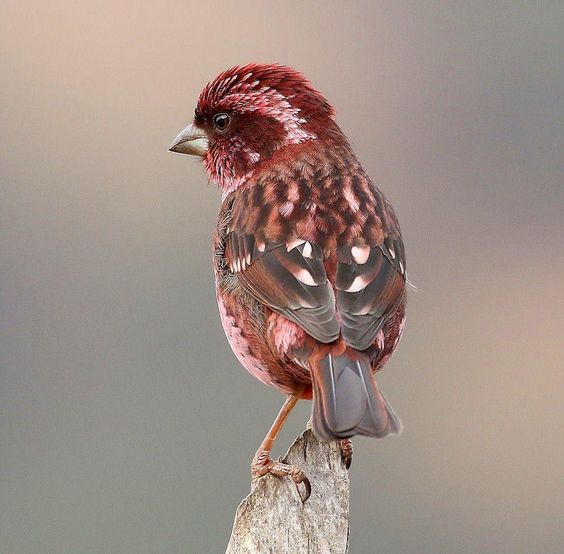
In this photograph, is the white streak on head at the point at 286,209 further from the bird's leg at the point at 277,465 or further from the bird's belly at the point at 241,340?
the bird's leg at the point at 277,465

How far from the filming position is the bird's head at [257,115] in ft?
21.9

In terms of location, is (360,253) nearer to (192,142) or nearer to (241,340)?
(241,340)

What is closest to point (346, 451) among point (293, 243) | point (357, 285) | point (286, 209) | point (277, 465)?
point (277, 465)

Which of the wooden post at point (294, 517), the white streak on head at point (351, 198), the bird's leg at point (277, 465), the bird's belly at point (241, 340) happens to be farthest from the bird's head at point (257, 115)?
the wooden post at point (294, 517)

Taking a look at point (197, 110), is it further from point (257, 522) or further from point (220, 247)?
point (257, 522)

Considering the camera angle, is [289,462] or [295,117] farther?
[295,117]

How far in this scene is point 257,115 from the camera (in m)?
6.73

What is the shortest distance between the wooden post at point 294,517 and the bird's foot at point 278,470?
0.02 metres

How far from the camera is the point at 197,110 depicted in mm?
6926

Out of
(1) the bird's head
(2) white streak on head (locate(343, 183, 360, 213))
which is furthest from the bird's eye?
(2) white streak on head (locate(343, 183, 360, 213))

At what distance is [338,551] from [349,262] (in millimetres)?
1130

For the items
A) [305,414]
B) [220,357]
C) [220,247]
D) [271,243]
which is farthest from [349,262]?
[220,357]

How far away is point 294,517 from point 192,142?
91.7 inches

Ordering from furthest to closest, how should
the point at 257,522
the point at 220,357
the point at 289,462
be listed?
the point at 220,357 < the point at 289,462 < the point at 257,522
